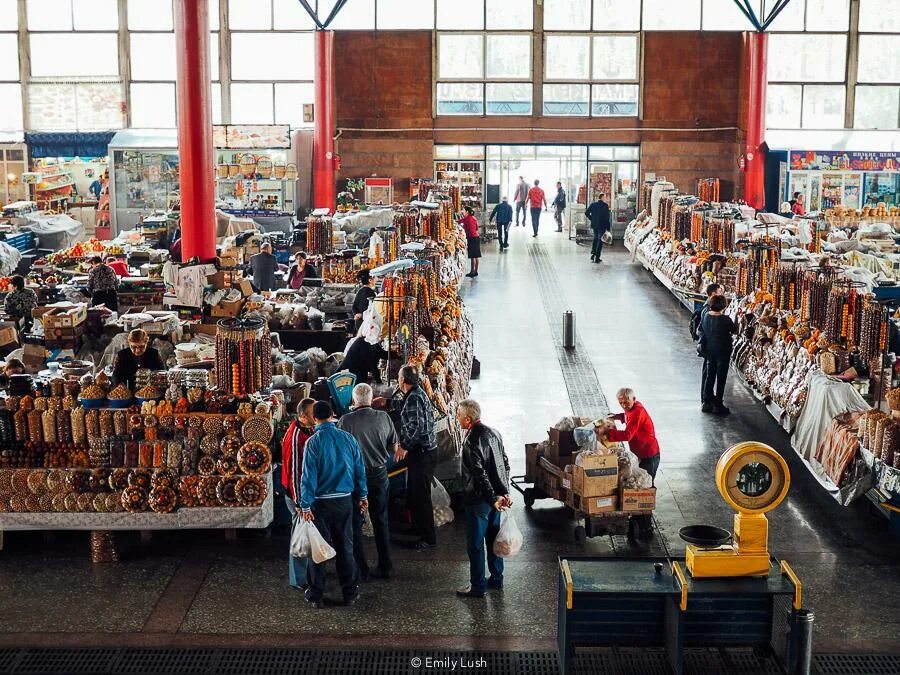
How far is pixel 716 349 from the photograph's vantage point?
12.0m

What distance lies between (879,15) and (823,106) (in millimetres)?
2455

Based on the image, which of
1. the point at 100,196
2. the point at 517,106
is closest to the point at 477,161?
the point at 517,106

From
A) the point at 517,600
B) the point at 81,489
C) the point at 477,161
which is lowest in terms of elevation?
the point at 517,600

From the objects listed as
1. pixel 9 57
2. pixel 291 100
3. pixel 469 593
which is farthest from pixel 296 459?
pixel 9 57

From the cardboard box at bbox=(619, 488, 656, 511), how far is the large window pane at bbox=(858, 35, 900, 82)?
2294 cm

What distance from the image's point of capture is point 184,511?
8.05 m

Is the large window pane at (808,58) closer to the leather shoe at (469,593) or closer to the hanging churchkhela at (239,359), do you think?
the hanging churchkhela at (239,359)

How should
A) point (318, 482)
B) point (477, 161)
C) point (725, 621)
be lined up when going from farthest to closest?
1. point (477, 161)
2. point (318, 482)
3. point (725, 621)

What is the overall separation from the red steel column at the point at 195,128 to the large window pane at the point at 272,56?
14.4 meters

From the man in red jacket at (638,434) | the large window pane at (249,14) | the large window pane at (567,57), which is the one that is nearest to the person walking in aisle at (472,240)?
the large window pane at (567,57)

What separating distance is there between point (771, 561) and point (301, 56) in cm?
2416

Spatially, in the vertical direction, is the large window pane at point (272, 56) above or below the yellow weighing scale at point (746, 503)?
above

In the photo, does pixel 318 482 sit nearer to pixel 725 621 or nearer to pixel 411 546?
pixel 411 546

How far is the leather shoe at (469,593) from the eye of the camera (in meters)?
7.55
